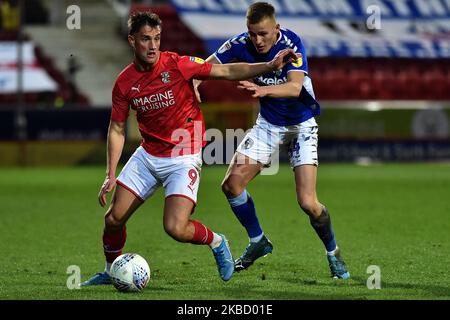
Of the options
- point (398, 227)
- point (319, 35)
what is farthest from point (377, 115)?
point (398, 227)

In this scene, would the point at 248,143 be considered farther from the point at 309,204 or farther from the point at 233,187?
the point at 309,204

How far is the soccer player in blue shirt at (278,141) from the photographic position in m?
8.42

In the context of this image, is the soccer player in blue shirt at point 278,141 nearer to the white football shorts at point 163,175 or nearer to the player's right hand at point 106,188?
the white football shorts at point 163,175

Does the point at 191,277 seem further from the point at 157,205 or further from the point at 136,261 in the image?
the point at 157,205

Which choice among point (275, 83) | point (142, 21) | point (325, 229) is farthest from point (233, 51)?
point (325, 229)

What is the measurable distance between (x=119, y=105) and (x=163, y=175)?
64 cm

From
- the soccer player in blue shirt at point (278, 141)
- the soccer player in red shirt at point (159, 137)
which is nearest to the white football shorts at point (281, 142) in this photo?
the soccer player in blue shirt at point (278, 141)

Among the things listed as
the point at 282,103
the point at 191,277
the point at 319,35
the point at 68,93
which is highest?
the point at 319,35

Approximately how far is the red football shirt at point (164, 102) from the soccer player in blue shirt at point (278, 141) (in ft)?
2.25

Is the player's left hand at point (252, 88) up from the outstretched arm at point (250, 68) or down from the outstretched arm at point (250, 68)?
down

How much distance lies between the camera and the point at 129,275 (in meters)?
7.51

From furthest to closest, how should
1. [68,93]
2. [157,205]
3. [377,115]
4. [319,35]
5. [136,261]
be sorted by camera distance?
[319,35]
[68,93]
[377,115]
[157,205]
[136,261]

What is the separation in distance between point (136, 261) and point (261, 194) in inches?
361

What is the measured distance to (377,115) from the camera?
23.6 metres
